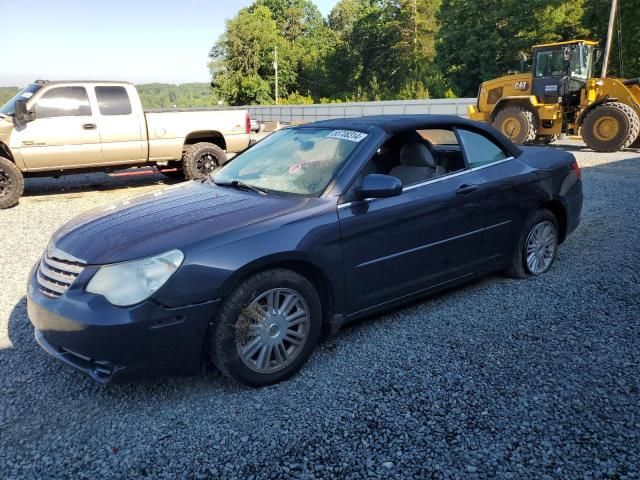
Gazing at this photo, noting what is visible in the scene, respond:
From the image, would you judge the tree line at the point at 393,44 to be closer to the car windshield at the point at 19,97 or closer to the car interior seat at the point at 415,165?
the car windshield at the point at 19,97

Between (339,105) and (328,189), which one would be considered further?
(339,105)

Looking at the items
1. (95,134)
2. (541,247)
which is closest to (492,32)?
(95,134)

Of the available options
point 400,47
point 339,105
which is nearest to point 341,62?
point 400,47

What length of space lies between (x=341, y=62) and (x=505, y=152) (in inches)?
2871

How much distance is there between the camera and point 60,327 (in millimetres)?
2789

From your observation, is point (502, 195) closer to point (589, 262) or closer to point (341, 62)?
point (589, 262)

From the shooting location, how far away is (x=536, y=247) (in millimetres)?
4730

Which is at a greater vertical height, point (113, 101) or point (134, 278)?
point (113, 101)

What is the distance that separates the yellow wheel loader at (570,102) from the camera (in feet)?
43.9

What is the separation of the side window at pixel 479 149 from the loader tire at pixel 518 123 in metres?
11.2

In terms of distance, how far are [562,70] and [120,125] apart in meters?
11.5

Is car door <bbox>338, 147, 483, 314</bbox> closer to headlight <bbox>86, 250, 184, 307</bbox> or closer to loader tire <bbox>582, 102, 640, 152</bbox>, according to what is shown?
headlight <bbox>86, 250, 184, 307</bbox>

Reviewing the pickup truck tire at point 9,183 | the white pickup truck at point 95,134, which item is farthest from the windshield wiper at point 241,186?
the pickup truck tire at point 9,183

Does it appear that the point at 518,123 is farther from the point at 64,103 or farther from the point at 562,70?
the point at 64,103
